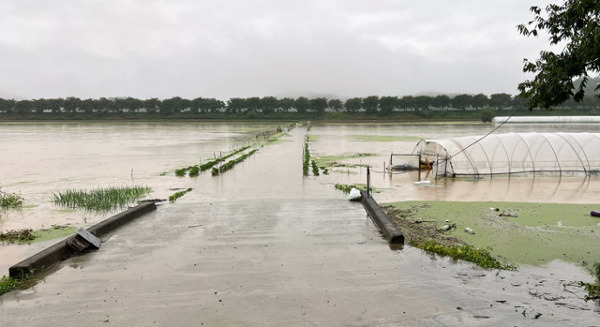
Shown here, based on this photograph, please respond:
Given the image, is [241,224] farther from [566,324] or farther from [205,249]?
[566,324]

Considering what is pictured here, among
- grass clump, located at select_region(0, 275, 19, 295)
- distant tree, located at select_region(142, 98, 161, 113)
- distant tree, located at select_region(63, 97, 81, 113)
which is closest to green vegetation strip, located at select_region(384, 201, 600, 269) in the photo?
grass clump, located at select_region(0, 275, 19, 295)

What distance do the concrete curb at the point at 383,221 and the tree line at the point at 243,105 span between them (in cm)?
13188

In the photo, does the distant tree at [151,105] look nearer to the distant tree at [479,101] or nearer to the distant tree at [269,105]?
the distant tree at [269,105]

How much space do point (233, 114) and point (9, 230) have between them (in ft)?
470

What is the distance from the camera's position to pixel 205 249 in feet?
30.6

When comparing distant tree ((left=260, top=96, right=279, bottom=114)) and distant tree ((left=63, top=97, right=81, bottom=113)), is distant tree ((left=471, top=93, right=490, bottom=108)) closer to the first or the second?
distant tree ((left=260, top=96, right=279, bottom=114))

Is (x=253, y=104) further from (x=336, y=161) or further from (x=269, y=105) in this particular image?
(x=336, y=161)

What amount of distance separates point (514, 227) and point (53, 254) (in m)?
11.4

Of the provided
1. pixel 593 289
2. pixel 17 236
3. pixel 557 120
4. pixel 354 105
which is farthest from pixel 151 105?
pixel 593 289

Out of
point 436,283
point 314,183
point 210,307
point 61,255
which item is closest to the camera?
point 210,307

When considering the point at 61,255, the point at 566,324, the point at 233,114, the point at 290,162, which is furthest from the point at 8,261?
the point at 233,114

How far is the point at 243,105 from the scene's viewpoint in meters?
156

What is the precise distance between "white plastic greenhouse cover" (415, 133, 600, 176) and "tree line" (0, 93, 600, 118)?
12469 cm

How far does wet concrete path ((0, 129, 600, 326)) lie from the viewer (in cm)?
608
